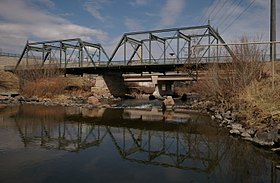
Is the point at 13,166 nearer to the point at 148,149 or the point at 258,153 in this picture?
the point at 148,149

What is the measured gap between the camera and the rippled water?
9.50 meters

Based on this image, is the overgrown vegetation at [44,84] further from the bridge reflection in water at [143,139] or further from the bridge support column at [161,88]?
the bridge reflection in water at [143,139]

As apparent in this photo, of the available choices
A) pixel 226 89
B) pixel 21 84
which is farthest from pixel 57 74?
pixel 226 89

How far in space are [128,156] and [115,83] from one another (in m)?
53.1

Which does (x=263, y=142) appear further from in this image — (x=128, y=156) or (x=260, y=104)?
(x=128, y=156)

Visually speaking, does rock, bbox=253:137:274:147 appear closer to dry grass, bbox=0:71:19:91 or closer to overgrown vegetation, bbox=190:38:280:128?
overgrown vegetation, bbox=190:38:280:128

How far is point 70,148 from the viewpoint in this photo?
13570 mm

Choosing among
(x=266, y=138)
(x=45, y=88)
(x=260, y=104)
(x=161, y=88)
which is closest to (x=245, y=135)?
(x=266, y=138)

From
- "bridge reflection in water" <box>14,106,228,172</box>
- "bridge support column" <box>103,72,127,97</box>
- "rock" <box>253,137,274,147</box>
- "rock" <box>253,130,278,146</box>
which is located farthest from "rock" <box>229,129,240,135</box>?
"bridge support column" <box>103,72,127,97</box>

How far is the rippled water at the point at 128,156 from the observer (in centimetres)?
950

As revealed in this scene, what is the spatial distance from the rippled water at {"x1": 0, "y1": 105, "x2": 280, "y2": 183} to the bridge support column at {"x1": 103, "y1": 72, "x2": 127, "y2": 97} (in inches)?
1716

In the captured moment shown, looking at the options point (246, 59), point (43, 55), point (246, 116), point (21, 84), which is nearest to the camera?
point (246, 116)

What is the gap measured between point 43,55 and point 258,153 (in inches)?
2719

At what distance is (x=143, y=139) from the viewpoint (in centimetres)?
1600
